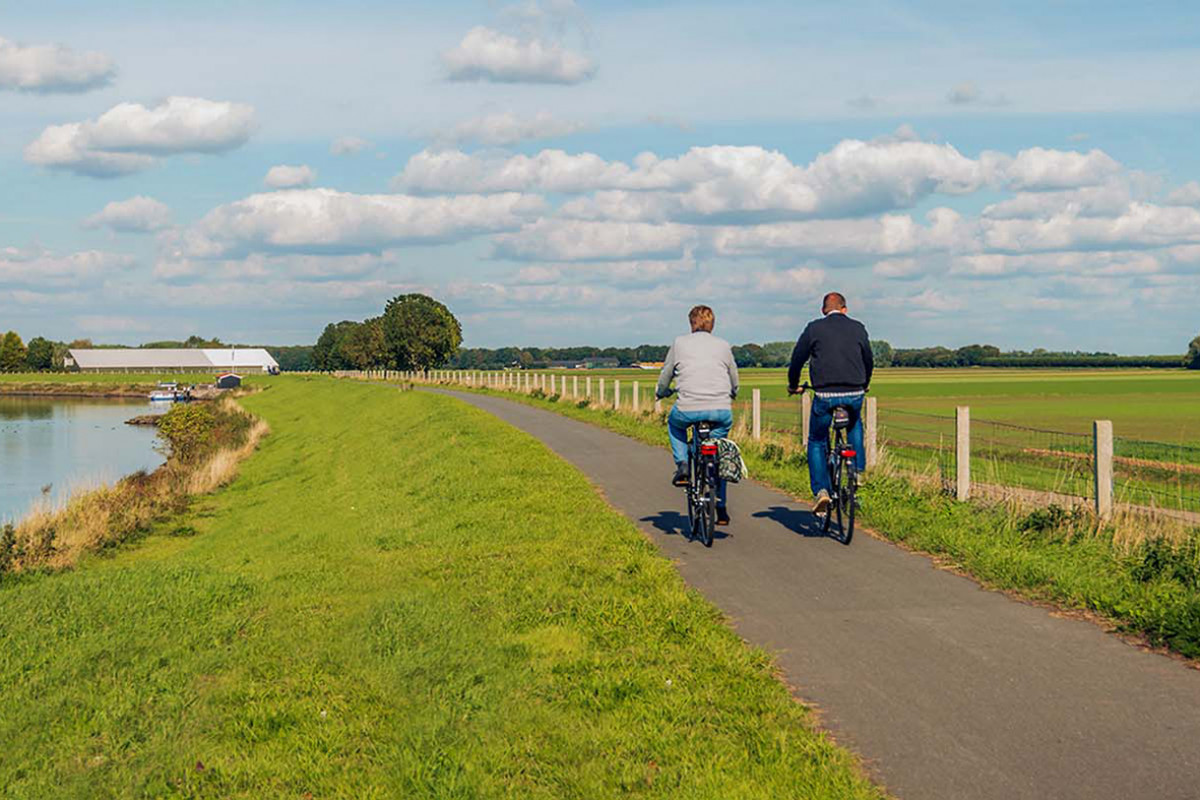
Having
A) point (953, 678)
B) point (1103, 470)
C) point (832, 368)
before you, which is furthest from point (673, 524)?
point (953, 678)

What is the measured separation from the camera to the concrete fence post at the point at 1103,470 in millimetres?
11023

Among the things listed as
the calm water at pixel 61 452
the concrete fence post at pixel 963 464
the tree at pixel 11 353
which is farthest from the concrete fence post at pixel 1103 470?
the tree at pixel 11 353

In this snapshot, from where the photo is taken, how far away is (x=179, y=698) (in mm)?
6992

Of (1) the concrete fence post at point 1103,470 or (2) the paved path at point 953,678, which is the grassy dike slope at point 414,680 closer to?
(2) the paved path at point 953,678

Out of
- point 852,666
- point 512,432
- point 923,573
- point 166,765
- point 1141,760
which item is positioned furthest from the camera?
point 512,432

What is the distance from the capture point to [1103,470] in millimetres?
11125

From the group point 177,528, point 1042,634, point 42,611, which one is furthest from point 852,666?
point 177,528

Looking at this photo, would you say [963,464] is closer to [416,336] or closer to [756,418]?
[756,418]

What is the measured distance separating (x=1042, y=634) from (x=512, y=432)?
1924 centimetres

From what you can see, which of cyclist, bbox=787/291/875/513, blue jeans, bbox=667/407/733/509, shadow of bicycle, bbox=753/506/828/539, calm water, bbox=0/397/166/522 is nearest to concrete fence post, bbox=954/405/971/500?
shadow of bicycle, bbox=753/506/828/539

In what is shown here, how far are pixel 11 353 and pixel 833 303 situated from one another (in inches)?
7701

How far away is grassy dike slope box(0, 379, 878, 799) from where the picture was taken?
5.22 meters

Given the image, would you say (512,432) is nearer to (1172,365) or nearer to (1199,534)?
(1199,534)

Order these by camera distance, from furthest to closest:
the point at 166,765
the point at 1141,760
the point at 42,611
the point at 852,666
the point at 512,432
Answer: the point at 512,432
the point at 42,611
the point at 852,666
the point at 166,765
the point at 1141,760
